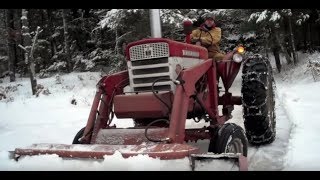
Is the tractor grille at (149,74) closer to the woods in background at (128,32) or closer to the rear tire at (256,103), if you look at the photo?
the rear tire at (256,103)

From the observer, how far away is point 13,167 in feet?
13.5

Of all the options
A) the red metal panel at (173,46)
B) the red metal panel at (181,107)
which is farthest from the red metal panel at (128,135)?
the red metal panel at (173,46)

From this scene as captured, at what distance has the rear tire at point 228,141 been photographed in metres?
4.52

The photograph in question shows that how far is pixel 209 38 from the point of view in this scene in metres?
6.46

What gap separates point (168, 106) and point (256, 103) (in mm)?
1329

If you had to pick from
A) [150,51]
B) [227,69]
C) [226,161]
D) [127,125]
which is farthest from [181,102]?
[127,125]

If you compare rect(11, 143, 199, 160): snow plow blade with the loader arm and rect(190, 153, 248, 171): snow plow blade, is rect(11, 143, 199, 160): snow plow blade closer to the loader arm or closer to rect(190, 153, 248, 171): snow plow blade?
rect(190, 153, 248, 171): snow plow blade

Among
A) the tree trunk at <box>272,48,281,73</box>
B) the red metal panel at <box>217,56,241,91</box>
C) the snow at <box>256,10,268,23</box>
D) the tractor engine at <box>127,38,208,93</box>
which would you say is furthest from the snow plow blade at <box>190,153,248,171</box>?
the tree trunk at <box>272,48,281,73</box>

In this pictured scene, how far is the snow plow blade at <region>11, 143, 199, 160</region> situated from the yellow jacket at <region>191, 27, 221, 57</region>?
2.83m

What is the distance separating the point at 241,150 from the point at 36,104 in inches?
340

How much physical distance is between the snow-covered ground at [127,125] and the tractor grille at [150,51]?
63.1 inches

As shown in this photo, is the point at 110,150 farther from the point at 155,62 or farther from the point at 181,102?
the point at 155,62
